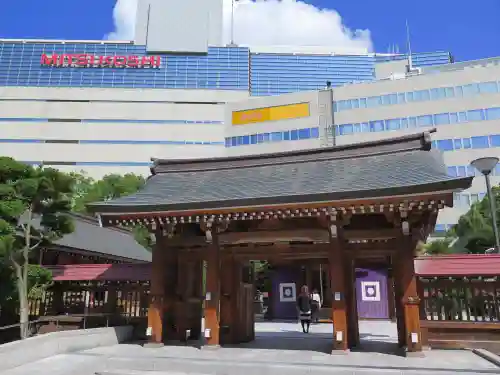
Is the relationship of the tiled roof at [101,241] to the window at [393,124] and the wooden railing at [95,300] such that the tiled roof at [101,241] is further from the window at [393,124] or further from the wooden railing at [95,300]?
the window at [393,124]

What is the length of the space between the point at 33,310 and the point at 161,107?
6092cm

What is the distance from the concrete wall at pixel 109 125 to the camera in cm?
6881

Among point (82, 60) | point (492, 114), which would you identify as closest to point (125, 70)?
point (82, 60)

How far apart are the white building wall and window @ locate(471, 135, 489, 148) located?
18.4 inches

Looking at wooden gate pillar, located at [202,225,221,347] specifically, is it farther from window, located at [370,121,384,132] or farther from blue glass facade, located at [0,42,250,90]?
blue glass facade, located at [0,42,250,90]

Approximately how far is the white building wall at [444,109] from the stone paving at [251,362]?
139 ft

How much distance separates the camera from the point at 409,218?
11008mm

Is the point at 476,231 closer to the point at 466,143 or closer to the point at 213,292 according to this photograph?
the point at 213,292

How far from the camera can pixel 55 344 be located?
448 inches

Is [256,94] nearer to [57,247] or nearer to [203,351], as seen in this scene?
[57,247]

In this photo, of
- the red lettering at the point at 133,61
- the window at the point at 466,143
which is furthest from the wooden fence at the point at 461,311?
the red lettering at the point at 133,61

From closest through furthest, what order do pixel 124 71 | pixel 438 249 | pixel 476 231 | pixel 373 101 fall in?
pixel 476 231, pixel 438 249, pixel 373 101, pixel 124 71

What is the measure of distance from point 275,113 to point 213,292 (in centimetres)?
4842

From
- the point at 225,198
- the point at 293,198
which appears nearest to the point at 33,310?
the point at 225,198
